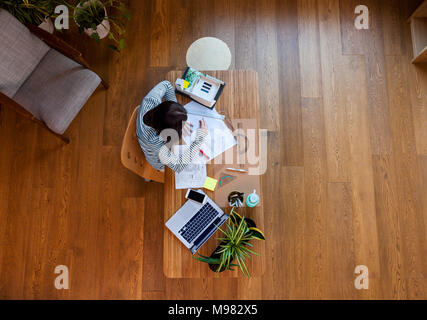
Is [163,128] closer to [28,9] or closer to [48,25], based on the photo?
[28,9]

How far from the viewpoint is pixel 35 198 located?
92.2 inches

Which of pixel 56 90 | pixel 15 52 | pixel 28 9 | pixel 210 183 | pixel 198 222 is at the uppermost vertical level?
pixel 28 9

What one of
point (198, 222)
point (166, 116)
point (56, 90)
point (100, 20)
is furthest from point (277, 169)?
point (100, 20)

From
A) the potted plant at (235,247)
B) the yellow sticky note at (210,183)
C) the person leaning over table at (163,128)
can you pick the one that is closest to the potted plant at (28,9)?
the person leaning over table at (163,128)

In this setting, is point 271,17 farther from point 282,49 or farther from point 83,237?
point 83,237

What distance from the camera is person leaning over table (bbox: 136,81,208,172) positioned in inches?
59.2

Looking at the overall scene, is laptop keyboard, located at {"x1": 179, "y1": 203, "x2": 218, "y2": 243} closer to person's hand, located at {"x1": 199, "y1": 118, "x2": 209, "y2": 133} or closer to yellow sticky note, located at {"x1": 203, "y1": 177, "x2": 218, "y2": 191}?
yellow sticky note, located at {"x1": 203, "y1": 177, "x2": 218, "y2": 191}

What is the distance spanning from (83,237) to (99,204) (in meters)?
0.28

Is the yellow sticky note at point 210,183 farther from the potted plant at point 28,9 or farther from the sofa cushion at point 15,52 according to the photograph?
the potted plant at point 28,9

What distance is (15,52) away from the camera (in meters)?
1.87

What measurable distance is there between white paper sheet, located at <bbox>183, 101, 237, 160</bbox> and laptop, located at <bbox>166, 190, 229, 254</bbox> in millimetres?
250

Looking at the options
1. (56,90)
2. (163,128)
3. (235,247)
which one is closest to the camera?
(235,247)

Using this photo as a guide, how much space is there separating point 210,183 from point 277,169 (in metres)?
1.01

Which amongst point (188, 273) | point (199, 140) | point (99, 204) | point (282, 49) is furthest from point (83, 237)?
point (282, 49)
